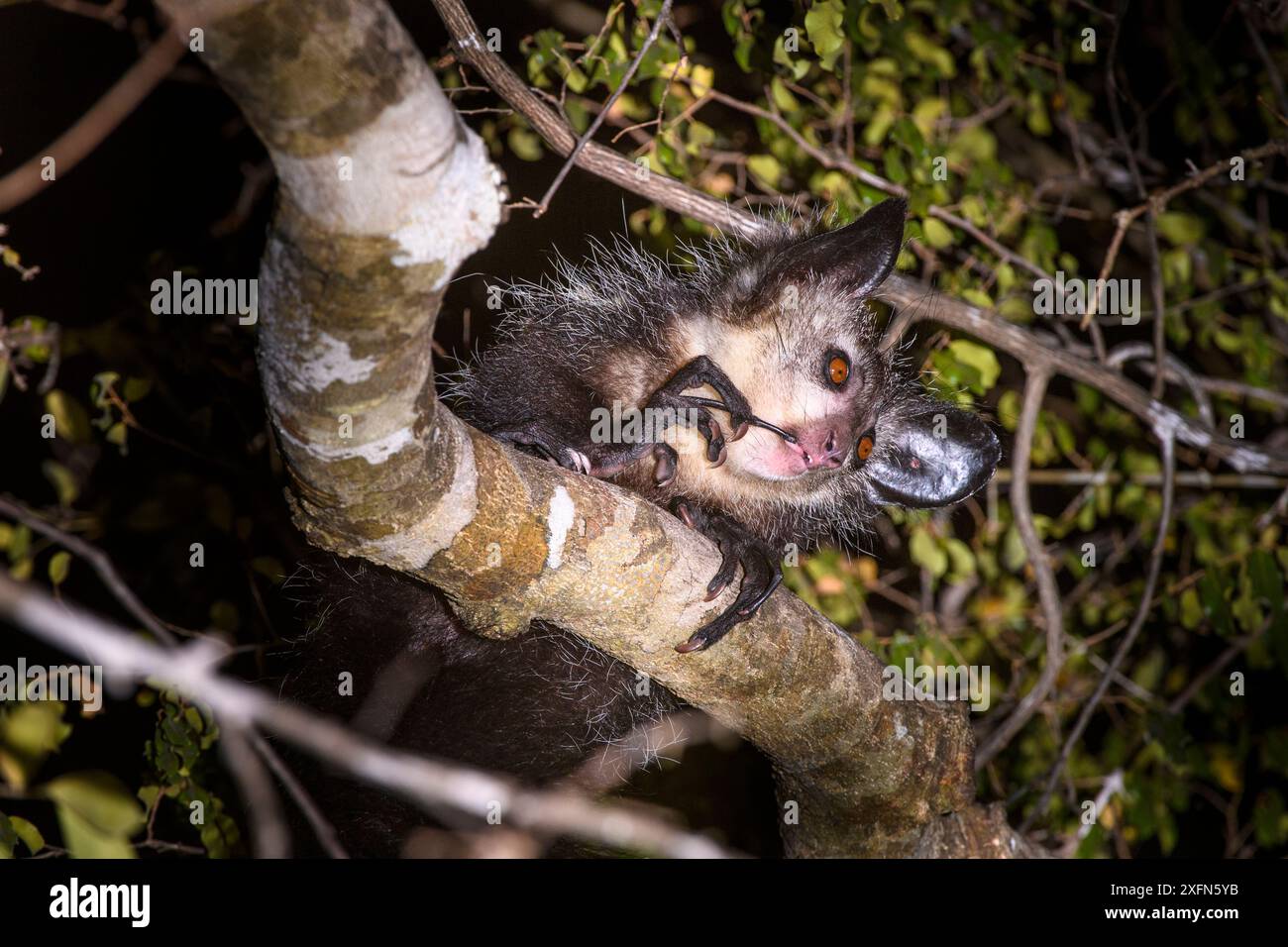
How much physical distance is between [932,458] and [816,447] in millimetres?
548

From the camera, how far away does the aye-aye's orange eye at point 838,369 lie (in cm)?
232

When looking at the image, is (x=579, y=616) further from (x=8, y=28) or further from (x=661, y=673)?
(x=8, y=28)

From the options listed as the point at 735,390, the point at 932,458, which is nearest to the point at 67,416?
the point at 735,390

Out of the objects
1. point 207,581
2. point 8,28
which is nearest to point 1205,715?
point 207,581

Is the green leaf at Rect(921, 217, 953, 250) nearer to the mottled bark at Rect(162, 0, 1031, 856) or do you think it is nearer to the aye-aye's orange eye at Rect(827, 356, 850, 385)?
the aye-aye's orange eye at Rect(827, 356, 850, 385)

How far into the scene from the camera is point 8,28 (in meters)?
2.75

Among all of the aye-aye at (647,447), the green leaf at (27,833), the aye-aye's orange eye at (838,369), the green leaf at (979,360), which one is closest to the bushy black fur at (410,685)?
the aye-aye at (647,447)

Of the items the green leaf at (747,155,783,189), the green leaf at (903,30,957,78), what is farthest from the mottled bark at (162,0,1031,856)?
the green leaf at (903,30,957,78)

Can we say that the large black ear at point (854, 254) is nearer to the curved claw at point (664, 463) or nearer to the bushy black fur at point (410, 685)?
the curved claw at point (664, 463)

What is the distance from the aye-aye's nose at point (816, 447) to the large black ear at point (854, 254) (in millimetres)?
403

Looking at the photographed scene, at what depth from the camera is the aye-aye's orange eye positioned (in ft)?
7.61

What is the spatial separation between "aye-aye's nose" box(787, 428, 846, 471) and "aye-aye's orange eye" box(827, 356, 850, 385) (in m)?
0.15

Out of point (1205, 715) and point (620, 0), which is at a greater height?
point (620, 0)

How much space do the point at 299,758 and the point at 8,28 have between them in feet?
7.55
